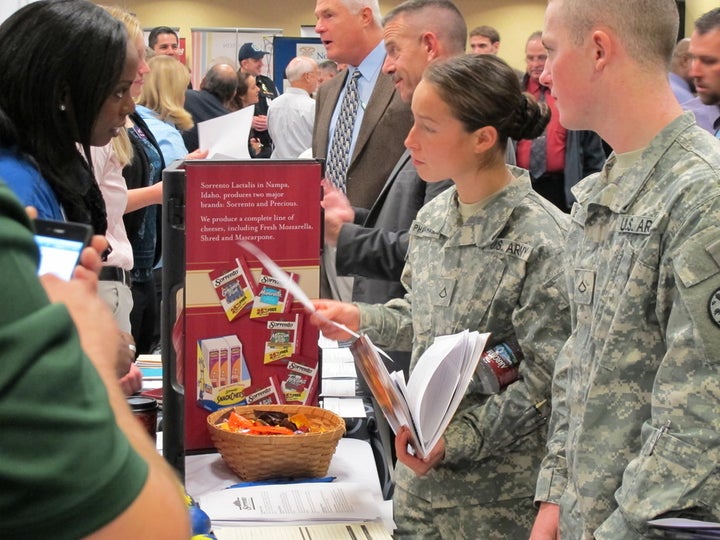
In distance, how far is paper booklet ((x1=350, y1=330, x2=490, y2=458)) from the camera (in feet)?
5.24

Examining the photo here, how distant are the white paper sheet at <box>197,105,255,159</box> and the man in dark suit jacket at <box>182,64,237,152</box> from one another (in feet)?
14.2

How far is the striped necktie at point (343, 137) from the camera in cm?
345

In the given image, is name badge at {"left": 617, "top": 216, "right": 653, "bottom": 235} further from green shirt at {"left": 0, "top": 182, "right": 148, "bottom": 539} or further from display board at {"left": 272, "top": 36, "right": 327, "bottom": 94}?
display board at {"left": 272, "top": 36, "right": 327, "bottom": 94}

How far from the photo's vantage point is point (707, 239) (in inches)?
48.8

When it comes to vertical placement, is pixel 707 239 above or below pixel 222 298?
above

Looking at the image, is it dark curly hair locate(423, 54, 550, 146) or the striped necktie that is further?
the striped necktie

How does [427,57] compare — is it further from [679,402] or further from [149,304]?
[679,402]

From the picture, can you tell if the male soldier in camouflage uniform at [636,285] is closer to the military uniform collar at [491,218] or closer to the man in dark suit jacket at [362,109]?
the military uniform collar at [491,218]

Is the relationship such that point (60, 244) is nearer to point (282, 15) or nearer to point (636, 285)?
point (636, 285)

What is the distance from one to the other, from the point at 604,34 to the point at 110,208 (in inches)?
71.3

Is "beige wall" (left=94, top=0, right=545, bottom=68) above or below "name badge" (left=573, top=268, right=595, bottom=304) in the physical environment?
below

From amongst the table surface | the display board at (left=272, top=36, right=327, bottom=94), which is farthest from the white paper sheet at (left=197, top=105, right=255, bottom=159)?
the display board at (left=272, top=36, right=327, bottom=94)

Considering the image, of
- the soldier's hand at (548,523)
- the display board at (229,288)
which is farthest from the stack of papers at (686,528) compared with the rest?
the display board at (229,288)

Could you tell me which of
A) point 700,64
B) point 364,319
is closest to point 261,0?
point 700,64
